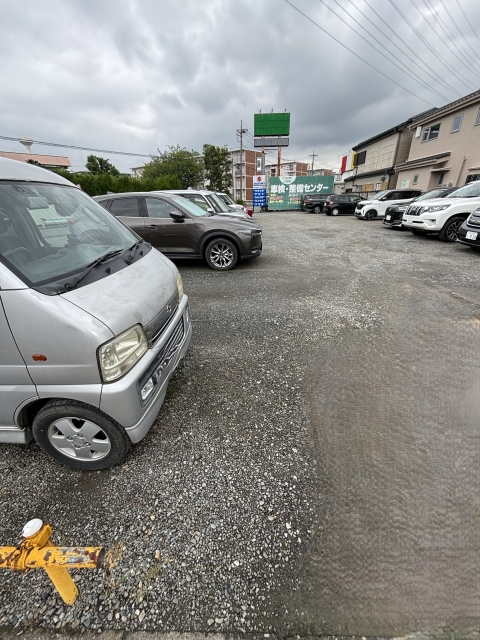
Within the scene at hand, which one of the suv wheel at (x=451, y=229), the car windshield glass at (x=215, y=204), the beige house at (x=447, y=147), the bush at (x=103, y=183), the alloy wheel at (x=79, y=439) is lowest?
the alloy wheel at (x=79, y=439)

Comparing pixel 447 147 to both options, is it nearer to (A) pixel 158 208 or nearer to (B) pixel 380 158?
(B) pixel 380 158

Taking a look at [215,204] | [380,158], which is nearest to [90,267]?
[215,204]

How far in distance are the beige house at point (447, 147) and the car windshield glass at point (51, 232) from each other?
68.2 feet

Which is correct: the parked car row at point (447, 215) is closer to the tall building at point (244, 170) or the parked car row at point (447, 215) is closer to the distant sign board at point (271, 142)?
the distant sign board at point (271, 142)

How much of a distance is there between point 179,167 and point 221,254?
110 ft

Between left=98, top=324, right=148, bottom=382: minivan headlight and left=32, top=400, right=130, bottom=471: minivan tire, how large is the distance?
30cm

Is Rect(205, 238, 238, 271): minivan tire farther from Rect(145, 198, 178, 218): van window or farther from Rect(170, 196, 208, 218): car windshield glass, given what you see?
Rect(145, 198, 178, 218): van window

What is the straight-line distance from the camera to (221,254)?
6203 millimetres

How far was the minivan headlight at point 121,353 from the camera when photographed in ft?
5.15

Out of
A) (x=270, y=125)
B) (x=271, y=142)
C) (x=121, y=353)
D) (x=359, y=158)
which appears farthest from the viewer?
(x=271, y=142)

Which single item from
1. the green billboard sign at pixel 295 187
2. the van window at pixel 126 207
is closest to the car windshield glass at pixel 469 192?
the van window at pixel 126 207

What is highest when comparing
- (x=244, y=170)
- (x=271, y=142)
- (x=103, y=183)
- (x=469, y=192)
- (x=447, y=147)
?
(x=271, y=142)

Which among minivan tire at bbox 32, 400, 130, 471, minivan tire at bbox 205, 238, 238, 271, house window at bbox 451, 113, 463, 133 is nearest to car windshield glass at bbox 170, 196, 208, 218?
minivan tire at bbox 205, 238, 238, 271

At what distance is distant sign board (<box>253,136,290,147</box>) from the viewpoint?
36688 mm
